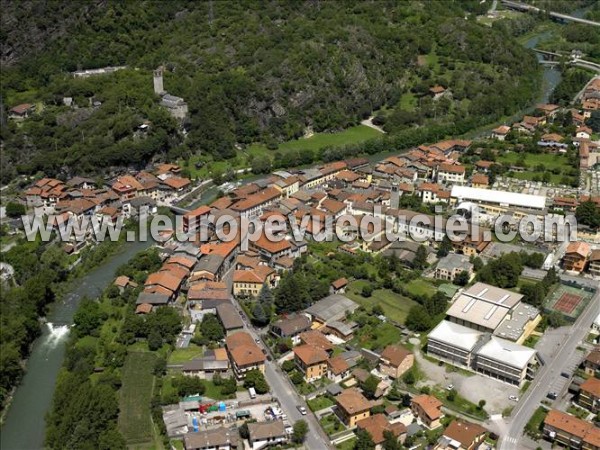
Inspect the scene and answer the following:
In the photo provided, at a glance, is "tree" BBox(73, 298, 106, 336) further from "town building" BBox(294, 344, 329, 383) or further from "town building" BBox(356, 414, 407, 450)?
"town building" BBox(356, 414, 407, 450)

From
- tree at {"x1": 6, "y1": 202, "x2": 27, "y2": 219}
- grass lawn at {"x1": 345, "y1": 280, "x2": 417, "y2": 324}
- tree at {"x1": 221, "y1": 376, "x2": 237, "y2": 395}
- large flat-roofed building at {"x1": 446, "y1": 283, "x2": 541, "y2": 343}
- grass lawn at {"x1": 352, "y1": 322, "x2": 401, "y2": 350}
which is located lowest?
tree at {"x1": 221, "y1": 376, "x2": 237, "y2": 395}

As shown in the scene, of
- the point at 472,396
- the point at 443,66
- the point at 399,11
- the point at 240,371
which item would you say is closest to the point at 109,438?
the point at 240,371

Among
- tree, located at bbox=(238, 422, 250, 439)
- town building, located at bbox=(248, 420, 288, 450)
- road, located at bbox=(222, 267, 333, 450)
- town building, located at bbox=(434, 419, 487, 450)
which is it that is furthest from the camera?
road, located at bbox=(222, 267, 333, 450)

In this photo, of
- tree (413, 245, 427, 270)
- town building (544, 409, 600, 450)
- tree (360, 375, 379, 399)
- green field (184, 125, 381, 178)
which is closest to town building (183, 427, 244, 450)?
tree (360, 375, 379, 399)

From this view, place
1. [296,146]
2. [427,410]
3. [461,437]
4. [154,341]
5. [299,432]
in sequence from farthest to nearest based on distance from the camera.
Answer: [296,146] → [154,341] → [427,410] → [299,432] → [461,437]

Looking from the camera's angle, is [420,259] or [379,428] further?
[420,259]

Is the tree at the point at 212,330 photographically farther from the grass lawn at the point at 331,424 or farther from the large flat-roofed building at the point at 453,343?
the large flat-roofed building at the point at 453,343

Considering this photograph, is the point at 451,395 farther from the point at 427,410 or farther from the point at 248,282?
the point at 248,282

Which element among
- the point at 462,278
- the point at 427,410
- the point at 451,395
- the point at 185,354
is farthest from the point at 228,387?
the point at 462,278
